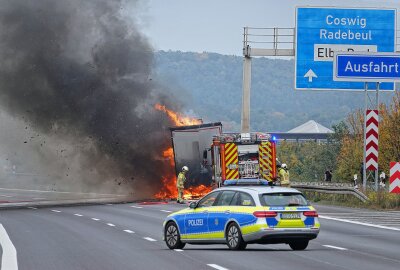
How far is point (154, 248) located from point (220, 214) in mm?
1654

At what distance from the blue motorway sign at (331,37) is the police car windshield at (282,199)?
2479 centimetres

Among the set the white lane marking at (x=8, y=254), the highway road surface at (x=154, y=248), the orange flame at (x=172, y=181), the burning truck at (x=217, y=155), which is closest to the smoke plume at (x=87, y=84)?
the orange flame at (x=172, y=181)

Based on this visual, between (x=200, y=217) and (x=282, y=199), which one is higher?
(x=282, y=199)

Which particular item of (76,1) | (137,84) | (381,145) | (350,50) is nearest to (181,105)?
→ (137,84)

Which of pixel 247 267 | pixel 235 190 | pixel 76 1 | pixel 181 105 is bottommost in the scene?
pixel 247 267

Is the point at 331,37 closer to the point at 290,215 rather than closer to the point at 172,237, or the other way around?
the point at 172,237

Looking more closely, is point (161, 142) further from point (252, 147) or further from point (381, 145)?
point (381, 145)

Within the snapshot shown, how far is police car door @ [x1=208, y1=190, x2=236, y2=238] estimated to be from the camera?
19.5 meters

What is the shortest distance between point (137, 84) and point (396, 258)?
35.2 meters

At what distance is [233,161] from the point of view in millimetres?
40188

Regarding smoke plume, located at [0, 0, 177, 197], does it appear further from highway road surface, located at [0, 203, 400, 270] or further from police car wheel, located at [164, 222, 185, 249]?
police car wheel, located at [164, 222, 185, 249]

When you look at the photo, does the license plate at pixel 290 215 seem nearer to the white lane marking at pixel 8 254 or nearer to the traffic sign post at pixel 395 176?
the white lane marking at pixel 8 254

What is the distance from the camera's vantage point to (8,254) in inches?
739

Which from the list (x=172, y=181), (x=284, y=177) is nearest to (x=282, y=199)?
(x=284, y=177)
